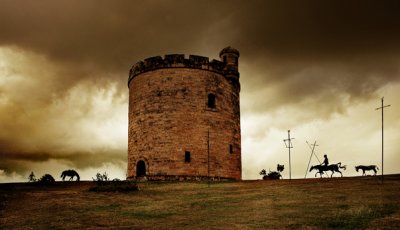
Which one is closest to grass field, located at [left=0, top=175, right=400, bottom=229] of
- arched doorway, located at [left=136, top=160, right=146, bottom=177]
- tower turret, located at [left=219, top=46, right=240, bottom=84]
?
arched doorway, located at [left=136, top=160, right=146, bottom=177]

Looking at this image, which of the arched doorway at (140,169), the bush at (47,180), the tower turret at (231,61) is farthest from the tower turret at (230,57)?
the bush at (47,180)

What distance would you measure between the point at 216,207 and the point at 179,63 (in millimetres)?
15407

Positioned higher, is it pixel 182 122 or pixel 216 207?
pixel 182 122

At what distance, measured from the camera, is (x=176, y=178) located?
28047 mm

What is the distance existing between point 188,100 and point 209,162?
427 centimetres

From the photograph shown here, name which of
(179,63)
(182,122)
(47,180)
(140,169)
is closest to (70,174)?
(47,180)

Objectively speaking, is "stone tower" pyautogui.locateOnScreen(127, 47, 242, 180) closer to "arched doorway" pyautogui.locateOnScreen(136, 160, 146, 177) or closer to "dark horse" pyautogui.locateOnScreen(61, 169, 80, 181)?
"arched doorway" pyautogui.locateOnScreen(136, 160, 146, 177)

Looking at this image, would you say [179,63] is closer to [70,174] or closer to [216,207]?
[70,174]

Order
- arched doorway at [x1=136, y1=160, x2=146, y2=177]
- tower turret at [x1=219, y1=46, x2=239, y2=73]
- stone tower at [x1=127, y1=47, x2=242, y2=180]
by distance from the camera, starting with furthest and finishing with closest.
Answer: tower turret at [x1=219, y1=46, x2=239, y2=73]
arched doorway at [x1=136, y1=160, x2=146, y2=177]
stone tower at [x1=127, y1=47, x2=242, y2=180]

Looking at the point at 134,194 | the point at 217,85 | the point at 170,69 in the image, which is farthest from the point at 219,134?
the point at 134,194

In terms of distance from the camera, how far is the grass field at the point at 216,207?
13.2 metres

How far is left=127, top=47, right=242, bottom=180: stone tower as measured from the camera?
2853cm

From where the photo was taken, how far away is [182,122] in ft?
94.9

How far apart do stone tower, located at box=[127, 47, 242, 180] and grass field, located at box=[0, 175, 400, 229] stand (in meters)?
6.28
